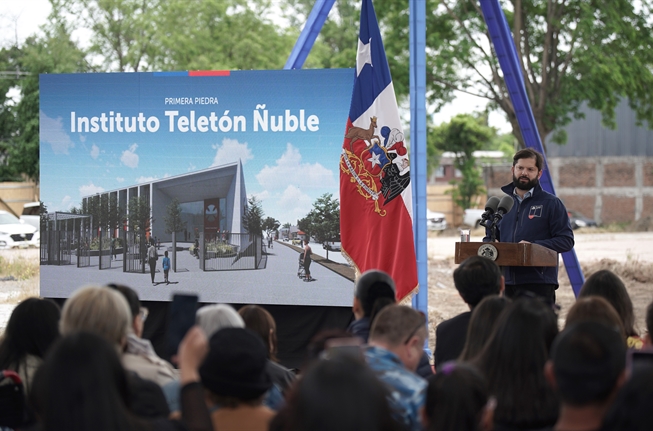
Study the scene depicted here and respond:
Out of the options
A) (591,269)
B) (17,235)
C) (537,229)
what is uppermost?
(537,229)

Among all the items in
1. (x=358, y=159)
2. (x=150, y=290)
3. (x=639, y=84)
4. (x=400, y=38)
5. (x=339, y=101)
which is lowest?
(x=150, y=290)

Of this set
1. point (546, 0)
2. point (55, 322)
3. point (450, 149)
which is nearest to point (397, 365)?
point (55, 322)

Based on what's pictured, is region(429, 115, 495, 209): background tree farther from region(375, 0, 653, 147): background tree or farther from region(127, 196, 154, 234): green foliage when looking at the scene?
region(127, 196, 154, 234): green foliage

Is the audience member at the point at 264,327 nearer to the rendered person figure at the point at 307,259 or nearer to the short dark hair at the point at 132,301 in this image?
the short dark hair at the point at 132,301

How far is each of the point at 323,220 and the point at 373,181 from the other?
2.02 feet

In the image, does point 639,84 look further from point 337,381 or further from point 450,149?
point 450,149

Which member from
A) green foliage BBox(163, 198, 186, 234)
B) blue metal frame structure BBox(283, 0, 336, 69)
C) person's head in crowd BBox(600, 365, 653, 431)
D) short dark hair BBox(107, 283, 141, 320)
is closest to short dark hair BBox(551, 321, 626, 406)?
person's head in crowd BBox(600, 365, 653, 431)

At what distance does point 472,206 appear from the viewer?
40812mm

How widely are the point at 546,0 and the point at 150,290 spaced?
12.4 metres

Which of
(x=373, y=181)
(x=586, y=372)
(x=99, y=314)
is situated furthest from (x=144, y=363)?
(x=373, y=181)

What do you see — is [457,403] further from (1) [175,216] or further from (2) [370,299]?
(1) [175,216]

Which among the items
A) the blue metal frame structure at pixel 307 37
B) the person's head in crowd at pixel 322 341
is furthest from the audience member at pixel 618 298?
the blue metal frame structure at pixel 307 37

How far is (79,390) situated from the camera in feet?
8.30

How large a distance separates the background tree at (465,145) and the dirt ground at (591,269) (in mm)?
9584
